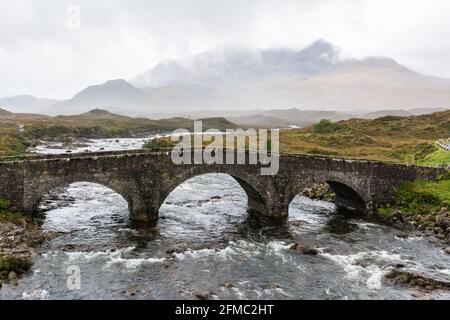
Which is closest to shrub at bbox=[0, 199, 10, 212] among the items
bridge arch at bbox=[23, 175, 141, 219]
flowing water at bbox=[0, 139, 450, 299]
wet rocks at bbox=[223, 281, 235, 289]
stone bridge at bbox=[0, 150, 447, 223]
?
stone bridge at bbox=[0, 150, 447, 223]

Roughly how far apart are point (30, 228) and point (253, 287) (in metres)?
19.9

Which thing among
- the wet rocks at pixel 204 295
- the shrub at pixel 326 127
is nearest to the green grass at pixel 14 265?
the wet rocks at pixel 204 295

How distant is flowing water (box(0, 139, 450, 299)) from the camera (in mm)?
30422

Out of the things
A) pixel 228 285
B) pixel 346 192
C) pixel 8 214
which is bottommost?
pixel 228 285

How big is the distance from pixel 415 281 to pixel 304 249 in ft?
30.4

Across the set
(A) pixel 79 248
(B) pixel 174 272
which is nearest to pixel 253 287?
(B) pixel 174 272

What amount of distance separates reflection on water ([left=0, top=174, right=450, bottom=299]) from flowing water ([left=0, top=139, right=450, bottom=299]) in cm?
7

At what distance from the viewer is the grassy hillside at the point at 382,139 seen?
7850 centimetres

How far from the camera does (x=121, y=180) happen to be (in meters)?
41.5

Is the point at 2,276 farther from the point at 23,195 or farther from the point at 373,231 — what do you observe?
the point at 373,231

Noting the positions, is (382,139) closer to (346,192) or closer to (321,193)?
(321,193)

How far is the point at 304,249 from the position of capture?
38375 millimetres

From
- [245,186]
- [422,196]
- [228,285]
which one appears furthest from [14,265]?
[422,196]

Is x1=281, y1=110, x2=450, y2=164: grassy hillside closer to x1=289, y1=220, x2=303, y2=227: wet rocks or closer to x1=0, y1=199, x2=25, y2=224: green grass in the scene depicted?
x1=289, y1=220, x2=303, y2=227: wet rocks
